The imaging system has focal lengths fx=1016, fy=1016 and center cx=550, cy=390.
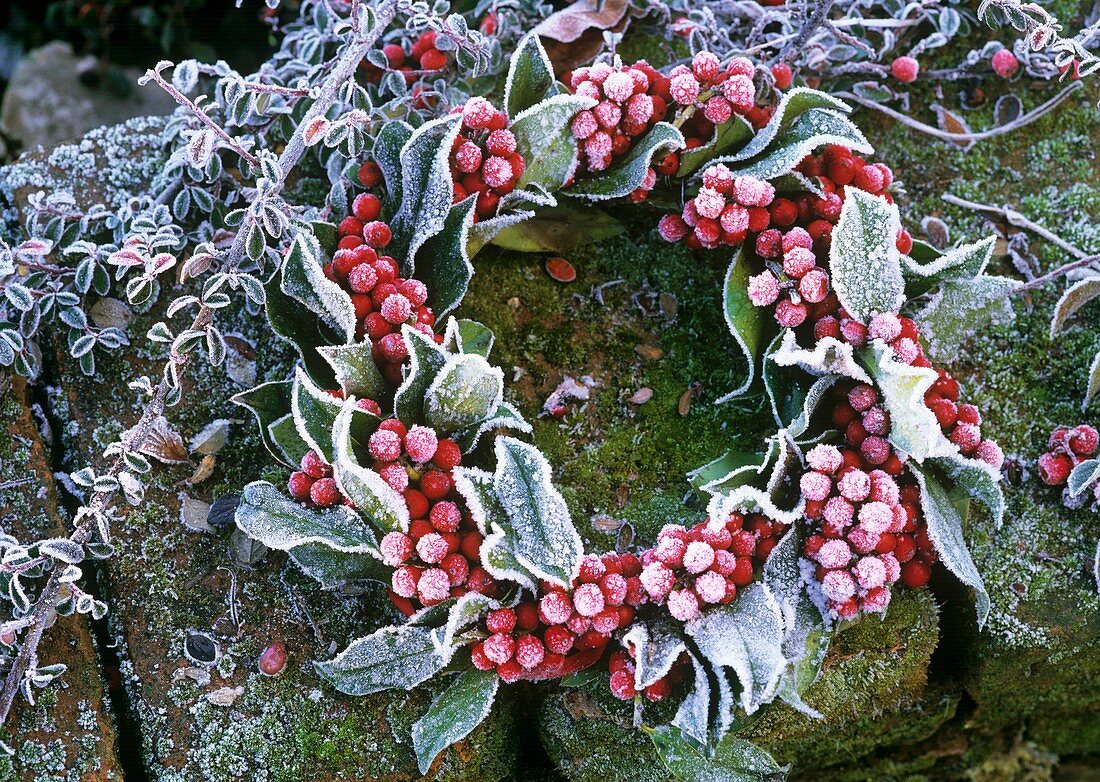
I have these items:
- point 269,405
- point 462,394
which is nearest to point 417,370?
point 462,394

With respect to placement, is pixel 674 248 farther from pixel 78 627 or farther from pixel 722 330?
pixel 78 627

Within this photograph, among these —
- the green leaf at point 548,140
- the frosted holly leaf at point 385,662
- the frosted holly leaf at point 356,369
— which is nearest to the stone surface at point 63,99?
the green leaf at point 548,140

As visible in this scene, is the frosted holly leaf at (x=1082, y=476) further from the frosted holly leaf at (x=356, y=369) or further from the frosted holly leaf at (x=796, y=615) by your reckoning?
the frosted holly leaf at (x=356, y=369)

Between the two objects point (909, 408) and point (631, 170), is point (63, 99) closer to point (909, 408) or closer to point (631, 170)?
point (631, 170)

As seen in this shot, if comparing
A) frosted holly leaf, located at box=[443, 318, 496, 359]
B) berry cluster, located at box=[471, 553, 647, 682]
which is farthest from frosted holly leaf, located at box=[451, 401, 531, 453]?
berry cluster, located at box=[471, 553, 647, 682]

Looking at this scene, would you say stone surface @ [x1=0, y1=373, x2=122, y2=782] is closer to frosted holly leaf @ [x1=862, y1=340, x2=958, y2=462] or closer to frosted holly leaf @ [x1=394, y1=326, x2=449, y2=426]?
frosted holly leaf @ [x1=394, y1=326, x2=449, y2=426]
